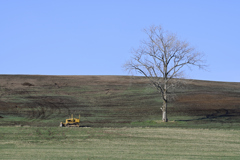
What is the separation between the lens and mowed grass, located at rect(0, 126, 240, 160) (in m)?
18.2

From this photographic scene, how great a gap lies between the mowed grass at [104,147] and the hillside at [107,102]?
1100 centimetres

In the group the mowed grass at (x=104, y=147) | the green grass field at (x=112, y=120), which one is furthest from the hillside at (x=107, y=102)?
the mowed grass at (x=104, y=147)

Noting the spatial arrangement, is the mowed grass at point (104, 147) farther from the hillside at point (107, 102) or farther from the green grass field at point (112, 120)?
the hillside at point (107, 102)

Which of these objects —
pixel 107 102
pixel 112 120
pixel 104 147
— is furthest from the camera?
pixel 107 102

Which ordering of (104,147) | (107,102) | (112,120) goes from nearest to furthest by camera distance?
1. (104,147)
2. (112,120)
3. (107,102)

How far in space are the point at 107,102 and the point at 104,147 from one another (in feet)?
112

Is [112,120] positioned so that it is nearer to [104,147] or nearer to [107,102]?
[107,102]

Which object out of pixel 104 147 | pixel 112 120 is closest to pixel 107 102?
pixel 112 120

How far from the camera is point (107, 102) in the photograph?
56156 mm

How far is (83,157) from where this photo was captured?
17.4 metres

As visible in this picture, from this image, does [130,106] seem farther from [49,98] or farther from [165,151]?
[165,151]

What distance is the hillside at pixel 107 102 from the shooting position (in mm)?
43781

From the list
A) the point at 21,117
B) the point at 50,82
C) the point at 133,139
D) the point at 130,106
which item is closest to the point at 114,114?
the point at 130,106

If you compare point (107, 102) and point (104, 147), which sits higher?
point (107, 102)
